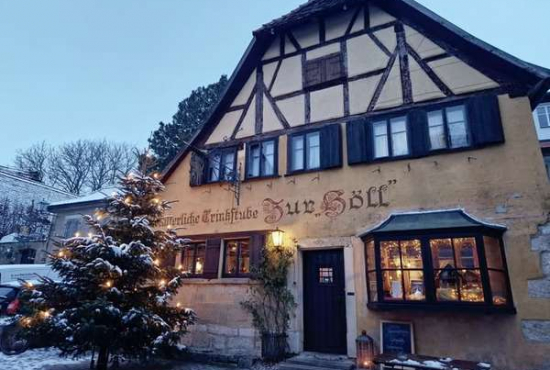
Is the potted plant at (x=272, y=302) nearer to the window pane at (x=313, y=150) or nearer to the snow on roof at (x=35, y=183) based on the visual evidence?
the window pane at (x=313, y=150)

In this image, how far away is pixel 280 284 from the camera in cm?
782

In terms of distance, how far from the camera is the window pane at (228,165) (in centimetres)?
961

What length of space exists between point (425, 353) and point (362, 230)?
2565mm

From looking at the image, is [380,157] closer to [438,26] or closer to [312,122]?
[312,122]

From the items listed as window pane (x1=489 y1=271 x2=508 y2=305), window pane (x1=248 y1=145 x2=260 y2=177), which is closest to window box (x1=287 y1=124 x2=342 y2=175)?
window pane (x1=248 y1=145 x2=260 y2=177)

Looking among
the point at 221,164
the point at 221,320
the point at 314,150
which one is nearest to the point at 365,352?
the point at 221,320

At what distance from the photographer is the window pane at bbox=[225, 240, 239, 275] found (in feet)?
28.9

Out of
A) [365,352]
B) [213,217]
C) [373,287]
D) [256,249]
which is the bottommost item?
[365,352]

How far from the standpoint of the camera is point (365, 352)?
643 centimetres

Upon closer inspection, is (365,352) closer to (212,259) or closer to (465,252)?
(465,252)

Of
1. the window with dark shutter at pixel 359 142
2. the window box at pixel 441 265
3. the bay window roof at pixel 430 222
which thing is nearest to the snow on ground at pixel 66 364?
the window box at pixel 441 265

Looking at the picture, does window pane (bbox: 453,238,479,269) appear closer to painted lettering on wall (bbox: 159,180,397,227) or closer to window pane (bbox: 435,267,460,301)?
window pane (bbox: 435,267,460,301)

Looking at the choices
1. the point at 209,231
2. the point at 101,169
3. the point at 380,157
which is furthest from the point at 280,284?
the point at 101,169

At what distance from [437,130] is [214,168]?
19.7 ft
